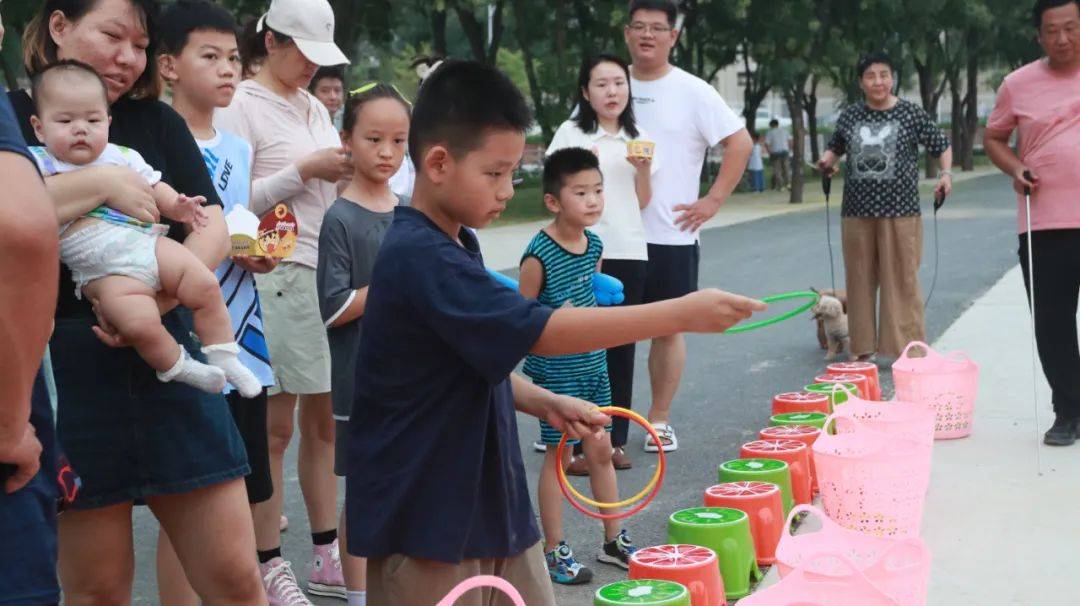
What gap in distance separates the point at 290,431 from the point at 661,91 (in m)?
2.90

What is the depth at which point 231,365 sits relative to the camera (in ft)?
10.6

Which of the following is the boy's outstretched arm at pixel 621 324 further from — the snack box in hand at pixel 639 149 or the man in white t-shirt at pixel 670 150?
the man in white t-shirt at pixel 670 150

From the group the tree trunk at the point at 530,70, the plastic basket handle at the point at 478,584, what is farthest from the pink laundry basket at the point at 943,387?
the tree trunk at the point at 530,70

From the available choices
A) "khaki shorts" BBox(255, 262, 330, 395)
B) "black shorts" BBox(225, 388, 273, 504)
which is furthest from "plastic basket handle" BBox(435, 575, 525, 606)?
"khaki shorts" BBox(255, 262, 330, 395)

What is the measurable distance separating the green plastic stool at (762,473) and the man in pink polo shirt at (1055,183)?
76.9 inches

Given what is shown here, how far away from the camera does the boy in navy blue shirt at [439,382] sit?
2707 millimetres

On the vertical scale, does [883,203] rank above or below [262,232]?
below

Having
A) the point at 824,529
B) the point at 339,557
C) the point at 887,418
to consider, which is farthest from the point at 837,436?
the point at 339,557

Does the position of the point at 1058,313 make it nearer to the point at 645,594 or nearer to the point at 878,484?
the point at 878,484

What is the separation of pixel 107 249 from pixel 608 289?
2319mm

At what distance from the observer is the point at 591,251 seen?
5.48 meters

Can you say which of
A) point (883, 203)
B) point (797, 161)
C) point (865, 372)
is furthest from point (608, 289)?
point (797, 161)

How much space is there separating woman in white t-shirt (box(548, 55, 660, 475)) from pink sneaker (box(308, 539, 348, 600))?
1720 mm

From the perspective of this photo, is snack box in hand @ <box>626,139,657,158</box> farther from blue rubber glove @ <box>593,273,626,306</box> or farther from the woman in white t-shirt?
blue rubber glove @ <box>593,273,626,306</box>
